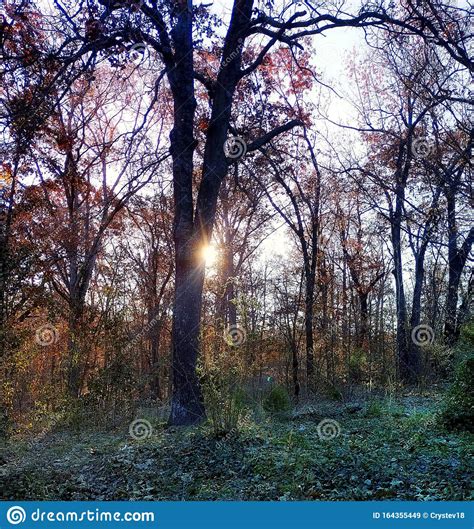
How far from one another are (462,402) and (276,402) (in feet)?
11.6

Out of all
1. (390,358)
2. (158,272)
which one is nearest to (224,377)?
(390,358)

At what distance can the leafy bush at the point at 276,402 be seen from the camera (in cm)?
873

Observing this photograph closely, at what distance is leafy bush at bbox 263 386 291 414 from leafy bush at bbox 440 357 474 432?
3158 mm

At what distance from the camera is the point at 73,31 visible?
6.66 m

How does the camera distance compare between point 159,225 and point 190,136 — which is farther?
point 159,225

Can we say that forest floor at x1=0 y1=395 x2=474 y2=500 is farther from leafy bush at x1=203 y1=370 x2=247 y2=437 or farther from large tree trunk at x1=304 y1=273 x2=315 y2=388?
large tree trunk at x1=304 y1=273 x2=315 y2=388

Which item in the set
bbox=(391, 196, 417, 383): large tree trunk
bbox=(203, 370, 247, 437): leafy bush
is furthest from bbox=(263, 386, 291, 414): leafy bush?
bbox=(391, 196, 417, 383): large tree trunk

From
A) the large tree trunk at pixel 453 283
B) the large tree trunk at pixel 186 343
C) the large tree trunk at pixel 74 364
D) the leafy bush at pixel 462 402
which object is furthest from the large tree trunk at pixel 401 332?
the large tree trunk at pixel 74 364

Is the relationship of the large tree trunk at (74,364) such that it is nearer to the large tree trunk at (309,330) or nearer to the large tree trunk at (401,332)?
the large tree trunk at (309,330)

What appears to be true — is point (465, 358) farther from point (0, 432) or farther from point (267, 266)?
point (267, 266)

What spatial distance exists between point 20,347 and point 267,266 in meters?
17.5

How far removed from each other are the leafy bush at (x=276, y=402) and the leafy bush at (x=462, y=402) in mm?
3158

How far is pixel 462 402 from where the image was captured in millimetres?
6098

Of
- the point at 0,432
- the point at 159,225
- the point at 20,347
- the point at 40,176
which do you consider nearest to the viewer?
the point at 0,432
